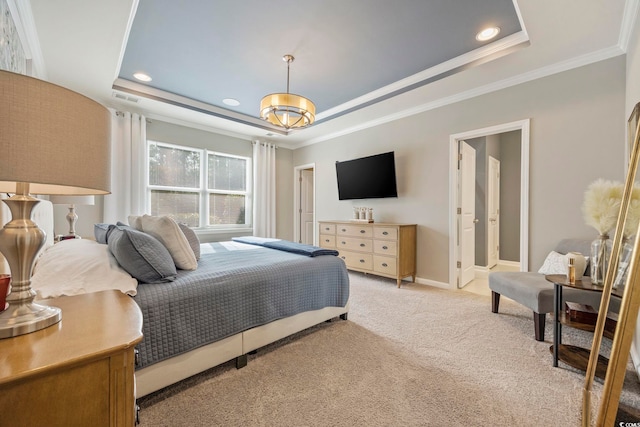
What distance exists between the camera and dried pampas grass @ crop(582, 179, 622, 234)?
63.8 inches

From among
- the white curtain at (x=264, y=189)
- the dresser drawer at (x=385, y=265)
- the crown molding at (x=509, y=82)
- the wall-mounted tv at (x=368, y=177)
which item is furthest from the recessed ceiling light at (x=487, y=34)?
the white curtain at (x=264, y=189)

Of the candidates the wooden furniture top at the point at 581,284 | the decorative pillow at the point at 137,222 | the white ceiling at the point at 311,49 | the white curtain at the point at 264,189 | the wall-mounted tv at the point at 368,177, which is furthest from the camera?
the white curtain at the point at 264,189

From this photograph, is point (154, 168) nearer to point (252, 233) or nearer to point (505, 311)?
point (252, 233)

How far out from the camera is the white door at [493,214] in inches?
191

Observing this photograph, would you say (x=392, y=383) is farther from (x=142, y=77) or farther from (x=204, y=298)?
(x=142, y=77)

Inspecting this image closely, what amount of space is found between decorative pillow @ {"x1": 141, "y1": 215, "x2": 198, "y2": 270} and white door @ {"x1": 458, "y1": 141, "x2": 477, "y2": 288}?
3.24 m

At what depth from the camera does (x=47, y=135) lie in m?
0.69

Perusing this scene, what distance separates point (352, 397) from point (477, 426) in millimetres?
608

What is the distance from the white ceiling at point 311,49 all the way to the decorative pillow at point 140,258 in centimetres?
176

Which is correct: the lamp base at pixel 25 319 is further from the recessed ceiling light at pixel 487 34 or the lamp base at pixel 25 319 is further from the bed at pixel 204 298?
the recessed ceiling light at pixel 487 34

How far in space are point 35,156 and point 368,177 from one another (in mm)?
4032

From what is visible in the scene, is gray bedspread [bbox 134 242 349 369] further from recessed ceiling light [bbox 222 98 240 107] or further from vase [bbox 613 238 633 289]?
recessed ceiling light [bbox 222 98 240 107]

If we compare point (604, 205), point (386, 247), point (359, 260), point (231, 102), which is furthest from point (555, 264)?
point (231, 102)

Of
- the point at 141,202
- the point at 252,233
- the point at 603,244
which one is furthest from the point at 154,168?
the point at 603,244
